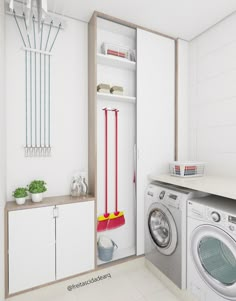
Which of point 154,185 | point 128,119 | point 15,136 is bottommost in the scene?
point 154,185

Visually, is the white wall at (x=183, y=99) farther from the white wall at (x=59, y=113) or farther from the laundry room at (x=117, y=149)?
the white wall at (x=59, y=113)

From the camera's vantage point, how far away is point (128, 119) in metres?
2.27

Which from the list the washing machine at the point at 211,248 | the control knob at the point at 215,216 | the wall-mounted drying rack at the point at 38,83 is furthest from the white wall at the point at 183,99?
the wall-mounted drying rack at the point at 38,83

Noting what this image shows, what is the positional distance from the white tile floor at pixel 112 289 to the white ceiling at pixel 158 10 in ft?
8.35

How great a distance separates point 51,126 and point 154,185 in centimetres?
121

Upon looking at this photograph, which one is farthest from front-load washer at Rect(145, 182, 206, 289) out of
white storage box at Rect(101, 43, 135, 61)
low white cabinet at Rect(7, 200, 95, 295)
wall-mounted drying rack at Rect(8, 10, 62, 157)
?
white storage box at Rect(101, 43, 135, 61)

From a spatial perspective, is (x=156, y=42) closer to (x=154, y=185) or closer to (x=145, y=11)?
(x=145, y=11)

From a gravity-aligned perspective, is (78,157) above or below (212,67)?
below

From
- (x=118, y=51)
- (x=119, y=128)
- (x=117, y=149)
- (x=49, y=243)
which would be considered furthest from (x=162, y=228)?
(x=118, y=51)

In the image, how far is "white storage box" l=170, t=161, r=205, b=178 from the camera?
195cm

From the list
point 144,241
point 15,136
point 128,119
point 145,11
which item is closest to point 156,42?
point 145,11

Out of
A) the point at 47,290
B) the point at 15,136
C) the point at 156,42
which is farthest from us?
the point at 156,42

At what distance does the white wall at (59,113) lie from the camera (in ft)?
5.78

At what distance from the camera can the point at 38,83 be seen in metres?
1.86
